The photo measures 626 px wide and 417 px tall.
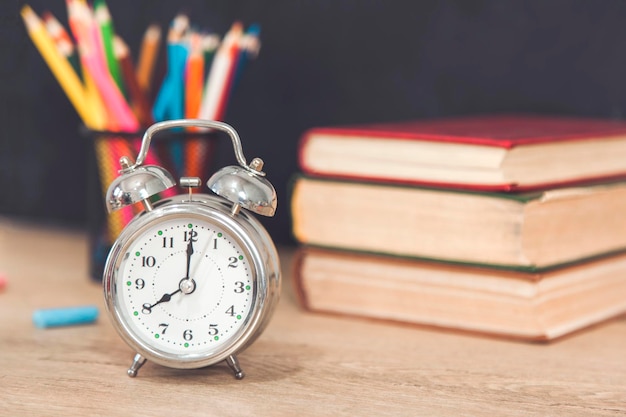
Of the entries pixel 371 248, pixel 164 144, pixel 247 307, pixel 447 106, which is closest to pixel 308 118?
pixel 447 106

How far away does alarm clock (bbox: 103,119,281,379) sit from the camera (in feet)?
2.84

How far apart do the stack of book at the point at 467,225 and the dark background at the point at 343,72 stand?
0.18 m

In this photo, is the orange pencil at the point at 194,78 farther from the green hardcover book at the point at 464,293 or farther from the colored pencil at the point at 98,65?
the green hardcover book at the point at 464,293

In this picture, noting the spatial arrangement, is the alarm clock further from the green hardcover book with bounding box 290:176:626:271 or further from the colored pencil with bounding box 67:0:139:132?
the colored pencil with bounding box 67:0:139:132

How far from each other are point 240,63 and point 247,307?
47cm

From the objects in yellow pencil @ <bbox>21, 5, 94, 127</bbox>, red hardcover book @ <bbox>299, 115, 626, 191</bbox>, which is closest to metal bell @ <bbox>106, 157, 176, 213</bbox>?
red hardcover book @ <bbox>299, 115, 626, 191</bbox>

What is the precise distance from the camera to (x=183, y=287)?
0.87 meters

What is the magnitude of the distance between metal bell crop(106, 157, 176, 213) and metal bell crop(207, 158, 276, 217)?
47 mm

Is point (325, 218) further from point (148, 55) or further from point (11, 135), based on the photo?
point (11, 135)

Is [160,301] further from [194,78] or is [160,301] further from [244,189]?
Result: [194,78]

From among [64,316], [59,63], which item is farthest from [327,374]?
[59,63]

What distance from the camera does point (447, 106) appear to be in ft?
4.55

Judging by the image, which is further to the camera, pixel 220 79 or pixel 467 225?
pixel 220 79

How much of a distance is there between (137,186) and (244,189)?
0.32 ft
